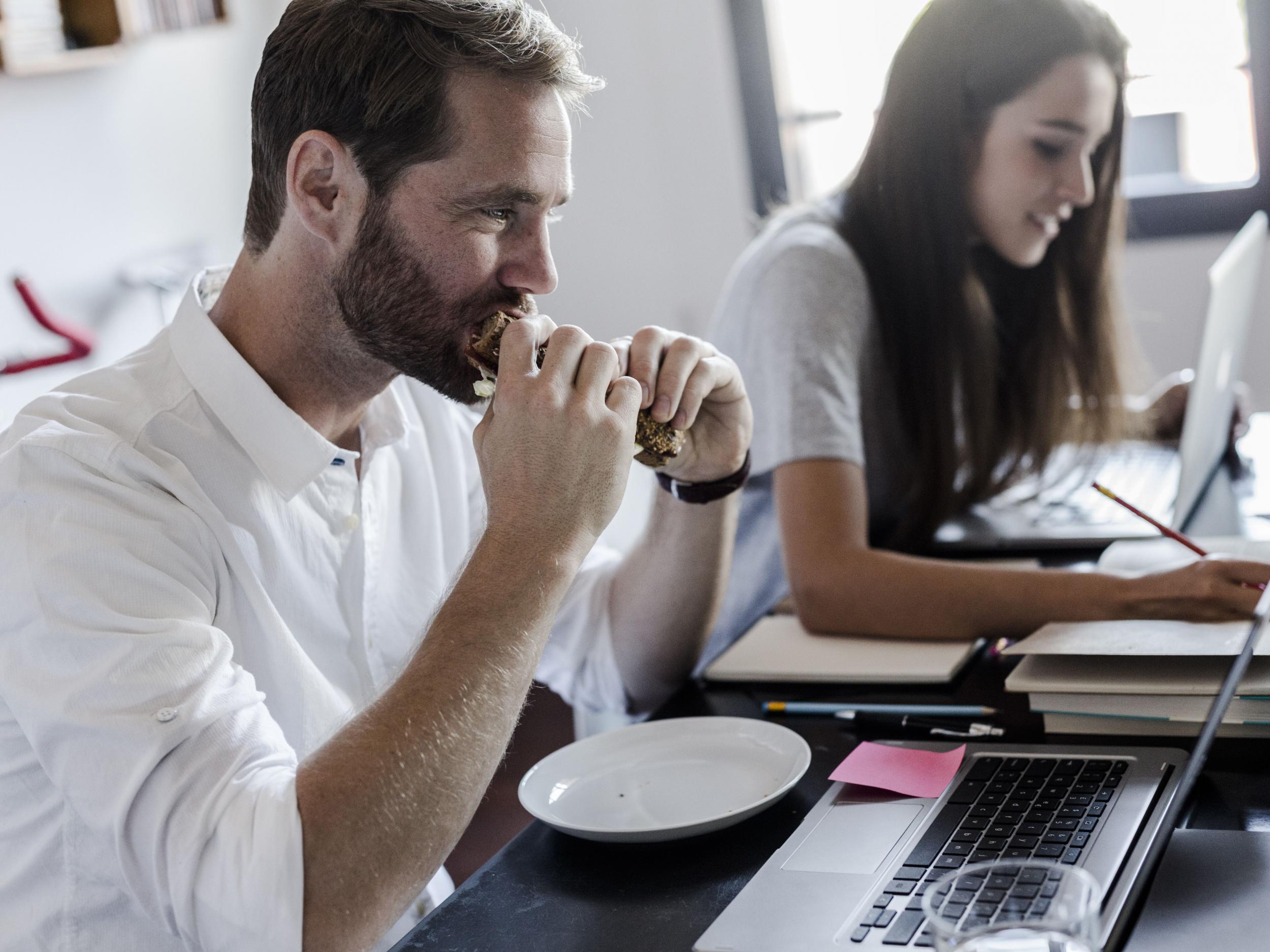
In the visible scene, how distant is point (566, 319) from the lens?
3.77 meters

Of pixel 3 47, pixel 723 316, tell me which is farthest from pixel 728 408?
pixel 3 47

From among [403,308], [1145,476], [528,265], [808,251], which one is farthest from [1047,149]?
[403,308]

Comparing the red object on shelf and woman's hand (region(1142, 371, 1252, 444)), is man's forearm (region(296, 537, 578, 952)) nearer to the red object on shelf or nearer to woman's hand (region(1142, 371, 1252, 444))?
woman's hand (region(1142, 371, 1252, 444))

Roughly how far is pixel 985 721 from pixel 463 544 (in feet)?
2.10

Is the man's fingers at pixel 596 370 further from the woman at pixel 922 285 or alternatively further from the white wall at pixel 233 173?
the white wall at pixel 233 173

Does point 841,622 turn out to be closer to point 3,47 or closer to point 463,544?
point 463,544

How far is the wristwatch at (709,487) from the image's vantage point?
52.9 inches

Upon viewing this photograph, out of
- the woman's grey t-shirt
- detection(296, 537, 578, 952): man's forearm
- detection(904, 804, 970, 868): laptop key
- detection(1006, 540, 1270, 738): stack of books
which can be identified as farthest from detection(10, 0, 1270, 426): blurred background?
detection(296, 537, 578, 952): man's forearm

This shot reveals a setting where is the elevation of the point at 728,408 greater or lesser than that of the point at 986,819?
greater

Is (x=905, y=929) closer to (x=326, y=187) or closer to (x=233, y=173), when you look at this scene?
(x=326, y=187)

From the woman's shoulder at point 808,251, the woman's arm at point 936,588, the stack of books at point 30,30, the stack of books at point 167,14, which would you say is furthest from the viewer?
the stack of books at point 167,14

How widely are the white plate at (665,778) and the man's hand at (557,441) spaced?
0.61 ft

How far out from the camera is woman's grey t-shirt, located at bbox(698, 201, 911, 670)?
4.90 feet

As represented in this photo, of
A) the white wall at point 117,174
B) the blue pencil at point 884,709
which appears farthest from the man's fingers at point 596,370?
the white wall at point 117,174
